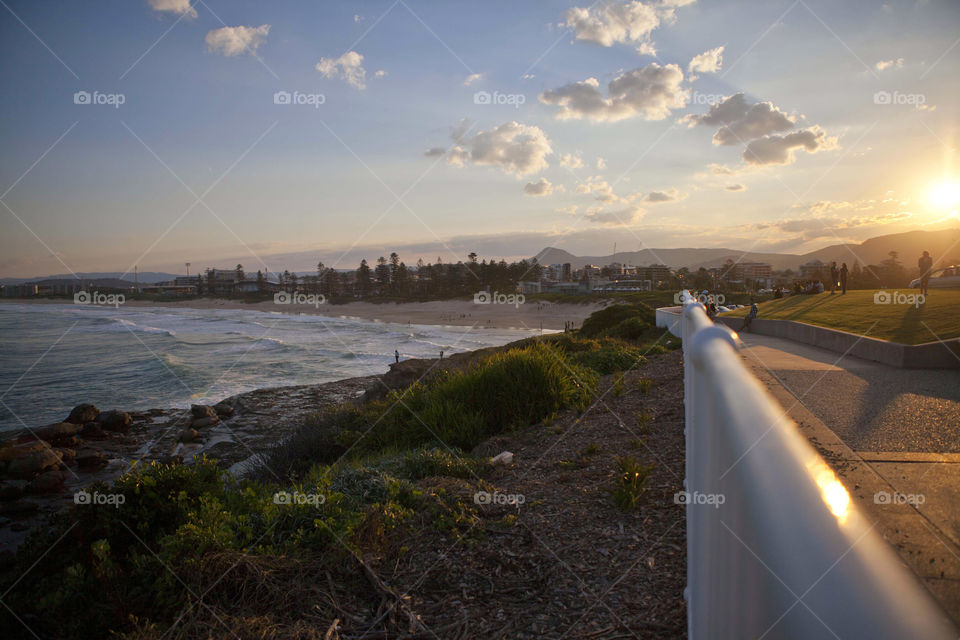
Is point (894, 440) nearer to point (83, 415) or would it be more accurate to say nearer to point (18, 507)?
point (18, 507)

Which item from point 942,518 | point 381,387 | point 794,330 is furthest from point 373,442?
point 794,330

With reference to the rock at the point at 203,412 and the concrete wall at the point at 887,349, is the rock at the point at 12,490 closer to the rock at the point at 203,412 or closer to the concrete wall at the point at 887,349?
the rock at the point at 203,412

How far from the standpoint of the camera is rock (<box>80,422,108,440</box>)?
15.8 metres

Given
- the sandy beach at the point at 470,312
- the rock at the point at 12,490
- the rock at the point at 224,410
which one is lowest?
the rock at the point at 12,490

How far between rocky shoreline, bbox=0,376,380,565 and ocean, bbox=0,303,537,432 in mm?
2148

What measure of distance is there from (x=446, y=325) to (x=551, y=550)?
54.7 m

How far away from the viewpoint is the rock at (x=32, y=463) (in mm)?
12016

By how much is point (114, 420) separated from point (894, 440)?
19.5 meters

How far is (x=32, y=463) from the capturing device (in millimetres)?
12266

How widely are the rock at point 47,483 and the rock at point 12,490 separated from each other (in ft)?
0.46

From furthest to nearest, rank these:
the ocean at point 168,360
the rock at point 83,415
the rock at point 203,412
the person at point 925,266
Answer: the ocean at point 168,360 → the rock at point 203,412 → the rock at point 83,415 → the person at point 925,266

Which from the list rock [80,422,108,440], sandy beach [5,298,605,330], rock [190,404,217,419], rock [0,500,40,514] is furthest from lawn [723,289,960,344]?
sandy beach [5,298,605,330]

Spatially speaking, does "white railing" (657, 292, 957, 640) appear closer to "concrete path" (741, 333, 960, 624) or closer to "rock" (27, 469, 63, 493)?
"concrete path" (741, 333, 960, 624)

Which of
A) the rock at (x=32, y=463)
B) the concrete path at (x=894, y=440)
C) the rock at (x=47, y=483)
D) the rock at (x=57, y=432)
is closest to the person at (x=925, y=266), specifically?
the concrete path at (x=894, y=440)
